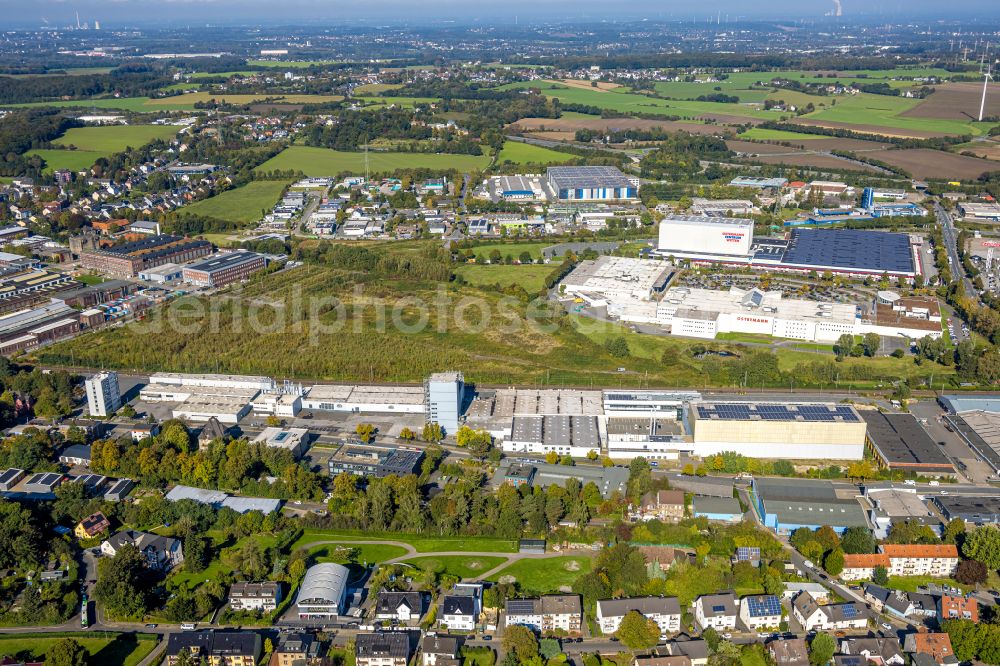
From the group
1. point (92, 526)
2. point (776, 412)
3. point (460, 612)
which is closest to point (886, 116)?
point (776, 412)

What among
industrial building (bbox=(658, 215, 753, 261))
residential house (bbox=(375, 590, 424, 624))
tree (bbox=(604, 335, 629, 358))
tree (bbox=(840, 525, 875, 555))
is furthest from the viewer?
industrial building (bbox=(658, 215, 753, 261))

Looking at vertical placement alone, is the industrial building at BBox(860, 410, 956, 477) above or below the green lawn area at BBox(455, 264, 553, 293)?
below

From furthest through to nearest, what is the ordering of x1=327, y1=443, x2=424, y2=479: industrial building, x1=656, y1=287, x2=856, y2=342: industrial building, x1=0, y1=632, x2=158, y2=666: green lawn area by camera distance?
x1=656, y1=287, x2=856, y2=342: industrial building
x1=327, y1=443, x2=424, y2=479: industrial building
x1=0, y1=632, x2=158, y2=666: green lawn area

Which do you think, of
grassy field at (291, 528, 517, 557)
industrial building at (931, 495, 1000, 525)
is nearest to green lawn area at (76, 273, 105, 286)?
grassy field at (291, 528, 517, 557)

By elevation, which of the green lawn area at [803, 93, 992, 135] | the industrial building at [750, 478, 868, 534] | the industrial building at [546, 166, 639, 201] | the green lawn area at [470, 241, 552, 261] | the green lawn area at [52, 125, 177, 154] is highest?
the green lawn area at [803, 93, 992, 135]

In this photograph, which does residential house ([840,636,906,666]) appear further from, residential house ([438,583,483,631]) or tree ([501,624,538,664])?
residential house ([438,583,483,631])
